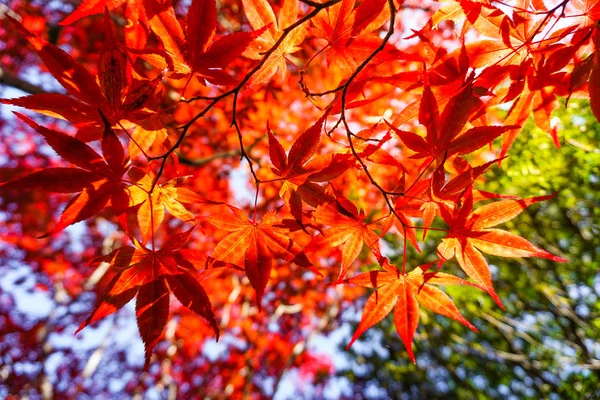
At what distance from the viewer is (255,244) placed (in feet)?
3.51

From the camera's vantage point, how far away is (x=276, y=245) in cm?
108

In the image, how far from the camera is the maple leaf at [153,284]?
91 cm

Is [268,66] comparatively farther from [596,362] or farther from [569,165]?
[596,362]

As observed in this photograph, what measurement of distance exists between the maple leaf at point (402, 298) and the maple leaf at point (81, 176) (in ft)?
2.19

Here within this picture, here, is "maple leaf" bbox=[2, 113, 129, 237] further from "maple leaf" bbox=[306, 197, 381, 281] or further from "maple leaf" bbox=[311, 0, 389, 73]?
"maple leaf" bbox=[311, 0, 389, 73]

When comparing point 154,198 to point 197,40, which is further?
point 154,198

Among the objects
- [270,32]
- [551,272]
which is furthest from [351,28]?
[551,272]

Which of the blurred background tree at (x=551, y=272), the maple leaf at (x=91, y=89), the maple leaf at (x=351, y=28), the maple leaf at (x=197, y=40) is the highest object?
the maple leaf at (x=351, y=28)

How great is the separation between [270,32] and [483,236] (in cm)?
84

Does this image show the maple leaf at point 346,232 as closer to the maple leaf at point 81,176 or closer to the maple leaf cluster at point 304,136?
the maple leaf cluster at point 304,136

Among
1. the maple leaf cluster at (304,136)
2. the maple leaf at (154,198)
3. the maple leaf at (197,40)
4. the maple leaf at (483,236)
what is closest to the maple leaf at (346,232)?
the maple leaf cluster at (304,136)

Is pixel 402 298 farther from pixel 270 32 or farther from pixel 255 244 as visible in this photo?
pixel 270 32

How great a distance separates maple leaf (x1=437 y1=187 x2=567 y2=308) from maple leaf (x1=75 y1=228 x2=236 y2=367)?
64 centimetres

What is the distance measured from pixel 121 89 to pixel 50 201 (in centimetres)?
878
